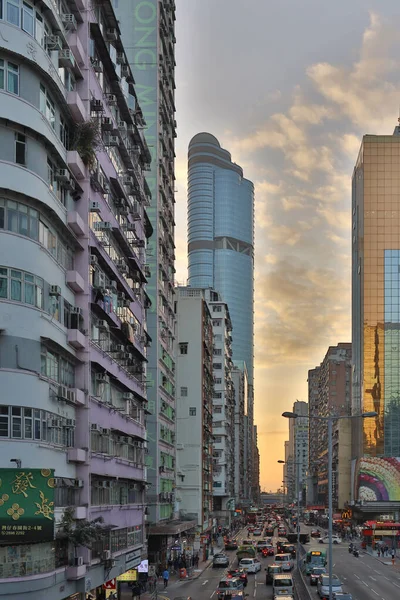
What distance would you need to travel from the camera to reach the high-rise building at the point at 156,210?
8012 centimetres

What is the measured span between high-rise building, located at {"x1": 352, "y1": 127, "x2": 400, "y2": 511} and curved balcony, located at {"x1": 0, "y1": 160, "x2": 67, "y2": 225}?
162407 mm

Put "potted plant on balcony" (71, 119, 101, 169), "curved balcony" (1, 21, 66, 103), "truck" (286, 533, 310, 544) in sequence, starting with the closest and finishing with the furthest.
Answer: "curved balcony" (1, 21, 66, 103), "potted plant on balcony" (71, 119, 101, 169), "truck" (286, 533, 310, 544)

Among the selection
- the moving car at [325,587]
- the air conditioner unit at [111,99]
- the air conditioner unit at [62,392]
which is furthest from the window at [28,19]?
the moving car at [325,587]

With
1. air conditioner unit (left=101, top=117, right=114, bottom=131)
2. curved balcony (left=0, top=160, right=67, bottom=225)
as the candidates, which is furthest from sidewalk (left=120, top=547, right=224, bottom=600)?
curved balcony (left=0, top=160, right=67, bottom=225)

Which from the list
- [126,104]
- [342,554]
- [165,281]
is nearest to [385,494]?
[342,554]

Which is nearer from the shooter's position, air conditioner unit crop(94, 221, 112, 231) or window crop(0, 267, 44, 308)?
window crop(0, 267, 44, 308)

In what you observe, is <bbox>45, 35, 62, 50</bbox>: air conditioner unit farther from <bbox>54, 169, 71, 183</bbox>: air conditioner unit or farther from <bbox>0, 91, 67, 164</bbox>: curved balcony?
<bbox>54, 169, 71, 183</bbox>: air conditioner unit

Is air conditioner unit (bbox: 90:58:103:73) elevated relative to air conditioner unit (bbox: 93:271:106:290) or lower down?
elevated

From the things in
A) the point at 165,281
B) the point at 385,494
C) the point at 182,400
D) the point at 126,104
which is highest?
the point at 126,104

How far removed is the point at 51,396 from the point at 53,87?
1158 centimetres

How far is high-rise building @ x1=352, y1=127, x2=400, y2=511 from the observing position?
18904 centimetres

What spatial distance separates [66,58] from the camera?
1489 inches

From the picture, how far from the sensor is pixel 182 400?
373 ft

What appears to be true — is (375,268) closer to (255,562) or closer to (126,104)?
(255,562)
